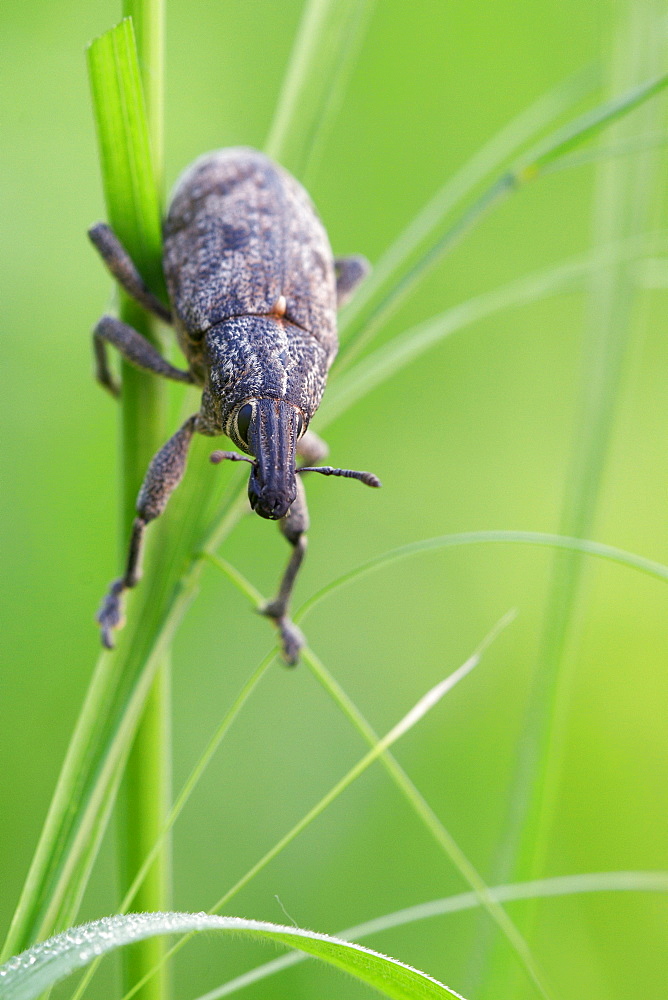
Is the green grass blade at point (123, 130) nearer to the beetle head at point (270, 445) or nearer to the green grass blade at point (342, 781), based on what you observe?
the beetle head at point (270, 445)

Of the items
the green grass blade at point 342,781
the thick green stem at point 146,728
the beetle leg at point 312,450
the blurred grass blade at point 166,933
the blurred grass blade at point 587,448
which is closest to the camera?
the blurred grass blade at point 166,933

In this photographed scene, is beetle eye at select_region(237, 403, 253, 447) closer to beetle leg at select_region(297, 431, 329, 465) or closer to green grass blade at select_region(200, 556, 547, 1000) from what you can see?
green grass blade at select_region(200, 556, 547, 1000)

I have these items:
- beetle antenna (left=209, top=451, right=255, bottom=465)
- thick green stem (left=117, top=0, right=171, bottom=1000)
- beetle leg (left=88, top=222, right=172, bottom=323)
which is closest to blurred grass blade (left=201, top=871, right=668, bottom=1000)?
thick green stem (left=117, top=0, right=171, bottom=1000)

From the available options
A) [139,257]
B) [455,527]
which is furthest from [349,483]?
[139,257]

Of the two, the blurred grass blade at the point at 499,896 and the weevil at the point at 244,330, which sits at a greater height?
the weevil at the point at 244,330

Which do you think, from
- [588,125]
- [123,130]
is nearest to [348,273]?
[588,125]

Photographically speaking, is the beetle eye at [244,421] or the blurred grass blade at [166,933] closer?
the blurred grass blade at [166,933]

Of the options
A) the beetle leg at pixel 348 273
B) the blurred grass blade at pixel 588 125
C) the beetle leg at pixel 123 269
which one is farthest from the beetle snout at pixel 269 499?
the beetle leg at pixel 348 273

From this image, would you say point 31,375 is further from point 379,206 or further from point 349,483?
point 379,206
